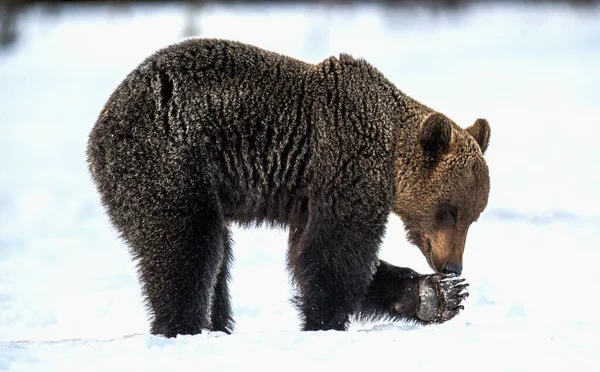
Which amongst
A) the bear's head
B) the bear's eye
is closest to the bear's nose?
the bear's head

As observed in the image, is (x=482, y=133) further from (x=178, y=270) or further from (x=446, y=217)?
(x=178, y=270)

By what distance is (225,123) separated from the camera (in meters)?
5.94

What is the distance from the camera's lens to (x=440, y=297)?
256 inches

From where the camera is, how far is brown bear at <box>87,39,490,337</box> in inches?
226

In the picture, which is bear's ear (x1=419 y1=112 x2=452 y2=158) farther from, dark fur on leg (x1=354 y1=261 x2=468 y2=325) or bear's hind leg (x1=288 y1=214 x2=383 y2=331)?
dark fur on leg (x1=354 y1=261 x2=468 y2=325)

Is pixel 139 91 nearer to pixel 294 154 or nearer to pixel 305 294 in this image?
pixel 294 154

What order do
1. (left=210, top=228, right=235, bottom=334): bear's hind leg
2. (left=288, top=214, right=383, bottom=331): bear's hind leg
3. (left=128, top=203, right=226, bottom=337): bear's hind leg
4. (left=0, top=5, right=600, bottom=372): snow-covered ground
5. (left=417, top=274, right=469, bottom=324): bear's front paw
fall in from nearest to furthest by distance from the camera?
(left=0, top=5, right=600, bottom=372): snow-covered ground → (left=128, top=203, right=226, bottom=337): bear's hind leg → (left=288, top=214, right=383, bottom=331): bear's hind leg → (left=417, top=274, right=469, bottom=324): bear's front paw → (left=210, top=228, right=235, bottom=334): bear's hind leg

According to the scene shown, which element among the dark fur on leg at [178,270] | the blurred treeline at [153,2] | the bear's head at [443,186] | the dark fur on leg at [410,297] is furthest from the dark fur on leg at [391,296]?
the blurred treeline at [153,2]

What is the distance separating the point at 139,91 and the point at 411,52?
1140 inches

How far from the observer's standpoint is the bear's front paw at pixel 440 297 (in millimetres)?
6422

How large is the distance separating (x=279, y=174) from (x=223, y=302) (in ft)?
3.55

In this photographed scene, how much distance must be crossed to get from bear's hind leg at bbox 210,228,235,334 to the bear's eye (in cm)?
140

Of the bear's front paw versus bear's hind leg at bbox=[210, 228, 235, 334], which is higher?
the bear's front paw
